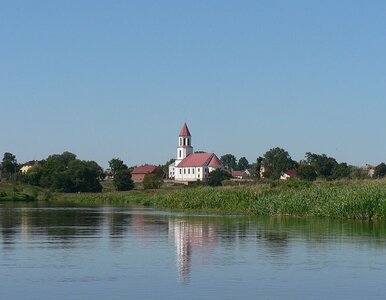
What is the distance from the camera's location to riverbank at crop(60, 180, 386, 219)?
2159 inches

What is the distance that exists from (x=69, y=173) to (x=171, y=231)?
4086 inches

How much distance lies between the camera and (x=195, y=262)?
2981 centimetres

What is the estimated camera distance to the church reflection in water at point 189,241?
2931 centimetres

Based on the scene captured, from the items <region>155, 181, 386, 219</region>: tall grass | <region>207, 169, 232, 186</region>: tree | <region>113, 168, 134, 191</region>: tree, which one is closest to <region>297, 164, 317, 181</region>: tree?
<region>207, 169, 232, 186</region>: tree

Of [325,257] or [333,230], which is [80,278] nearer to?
[325,257]

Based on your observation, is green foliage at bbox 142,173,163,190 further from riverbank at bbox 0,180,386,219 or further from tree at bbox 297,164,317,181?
riverbank at bbox 0,180,386,219

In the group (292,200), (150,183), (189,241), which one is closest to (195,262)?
(189,241)

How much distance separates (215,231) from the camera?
4588 centimetres

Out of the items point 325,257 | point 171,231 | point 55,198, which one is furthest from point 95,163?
point 325,257

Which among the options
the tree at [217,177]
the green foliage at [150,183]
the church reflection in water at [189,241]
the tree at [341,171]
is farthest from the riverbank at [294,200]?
the tree at [217,177]

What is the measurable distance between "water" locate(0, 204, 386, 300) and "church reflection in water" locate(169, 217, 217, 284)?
42 millimetres

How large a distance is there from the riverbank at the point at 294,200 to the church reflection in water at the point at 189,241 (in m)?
9.20

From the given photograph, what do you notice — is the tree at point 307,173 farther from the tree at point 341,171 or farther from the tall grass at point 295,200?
the tall grass at point 295,200

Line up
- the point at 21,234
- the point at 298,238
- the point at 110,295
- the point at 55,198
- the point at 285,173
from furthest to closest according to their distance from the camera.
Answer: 1. the point at 285,173
2. the point at 55,198
3. the point at 21,234
4. the point at 298,238
5. the point at 110,295
